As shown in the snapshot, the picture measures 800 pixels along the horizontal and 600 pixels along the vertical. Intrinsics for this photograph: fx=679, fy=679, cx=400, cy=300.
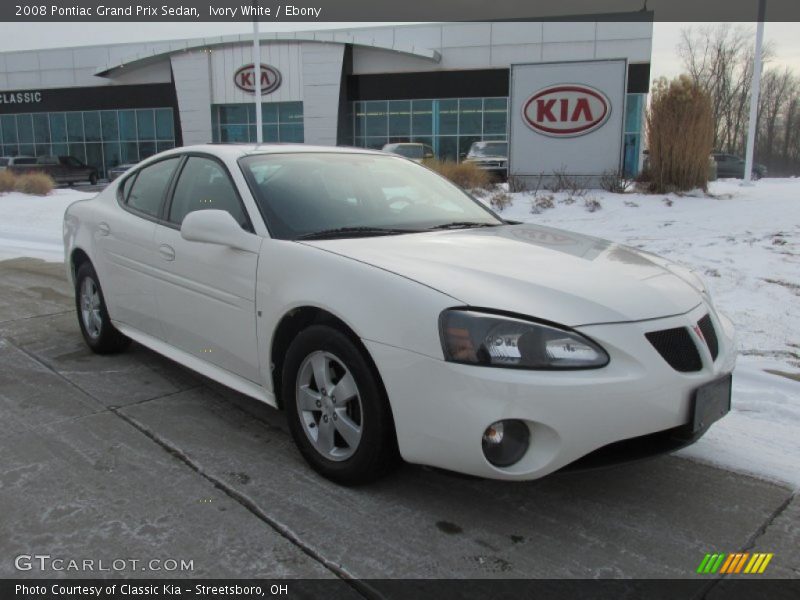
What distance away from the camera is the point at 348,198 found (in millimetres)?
3705

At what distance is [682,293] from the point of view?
2967mm

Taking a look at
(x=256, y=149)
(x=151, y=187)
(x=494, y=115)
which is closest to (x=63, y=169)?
(x=494, y=115)

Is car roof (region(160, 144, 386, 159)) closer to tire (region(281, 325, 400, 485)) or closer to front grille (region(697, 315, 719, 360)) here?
tire (region(281, 325, 400, 485))

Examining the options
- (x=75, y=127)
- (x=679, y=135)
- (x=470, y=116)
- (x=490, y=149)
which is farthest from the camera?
(x=75, y=127)

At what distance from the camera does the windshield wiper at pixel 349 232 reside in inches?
129

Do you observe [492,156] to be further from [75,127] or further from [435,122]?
[75,127]

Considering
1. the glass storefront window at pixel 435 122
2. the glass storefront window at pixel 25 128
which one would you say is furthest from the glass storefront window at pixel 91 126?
the glass storefront window at pixel 435 122

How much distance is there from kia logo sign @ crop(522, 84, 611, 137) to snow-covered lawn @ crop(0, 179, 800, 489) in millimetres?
1571

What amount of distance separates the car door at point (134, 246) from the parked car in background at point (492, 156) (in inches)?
679

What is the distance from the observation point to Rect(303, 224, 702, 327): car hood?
102 inches

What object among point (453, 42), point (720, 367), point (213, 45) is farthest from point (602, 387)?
point (213, 45)

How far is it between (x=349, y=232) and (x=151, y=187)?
1.82 metres

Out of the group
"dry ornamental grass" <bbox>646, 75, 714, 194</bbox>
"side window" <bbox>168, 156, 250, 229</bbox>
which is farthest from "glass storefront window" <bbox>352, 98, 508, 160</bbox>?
"side window" <bbox>168, 156, 250, 229</bbox>

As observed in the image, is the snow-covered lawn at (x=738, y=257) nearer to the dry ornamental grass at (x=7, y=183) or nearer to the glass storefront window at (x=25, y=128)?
the dry ornamental grass at (x=7, y=183)
